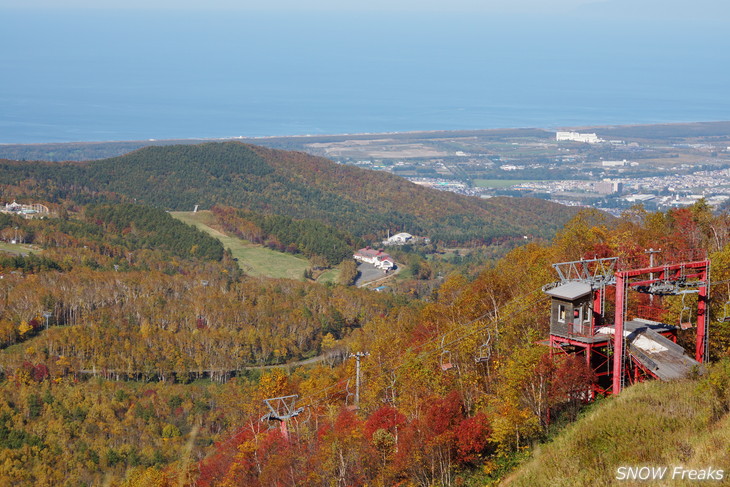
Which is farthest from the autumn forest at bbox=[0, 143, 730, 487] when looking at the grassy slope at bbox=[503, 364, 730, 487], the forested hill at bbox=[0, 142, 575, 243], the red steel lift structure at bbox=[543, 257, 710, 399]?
the forested hill at bbox=[0, 142, 575, 243]

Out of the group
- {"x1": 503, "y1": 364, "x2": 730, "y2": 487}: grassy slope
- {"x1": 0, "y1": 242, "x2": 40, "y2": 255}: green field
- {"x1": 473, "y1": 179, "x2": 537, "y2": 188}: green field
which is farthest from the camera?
{"x1": 473, "y1": 179, "x2": 537, "y2": 188}: green field

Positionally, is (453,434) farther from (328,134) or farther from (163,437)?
(328,134)

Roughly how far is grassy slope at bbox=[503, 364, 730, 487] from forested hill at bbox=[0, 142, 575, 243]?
237 feet

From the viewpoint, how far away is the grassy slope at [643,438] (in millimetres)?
12820

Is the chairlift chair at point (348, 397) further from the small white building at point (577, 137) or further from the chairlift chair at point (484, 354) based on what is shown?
the small white building at point (577, 137)

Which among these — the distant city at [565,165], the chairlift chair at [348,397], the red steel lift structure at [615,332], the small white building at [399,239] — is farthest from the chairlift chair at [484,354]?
the distant city at [565,165]

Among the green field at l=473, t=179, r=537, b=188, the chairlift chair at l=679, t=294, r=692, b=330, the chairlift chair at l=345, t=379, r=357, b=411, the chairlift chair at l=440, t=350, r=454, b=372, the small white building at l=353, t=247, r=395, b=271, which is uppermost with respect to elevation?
the chairlift chair at l=679, t=294, r=692, b=330

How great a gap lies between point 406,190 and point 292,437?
86804 mm

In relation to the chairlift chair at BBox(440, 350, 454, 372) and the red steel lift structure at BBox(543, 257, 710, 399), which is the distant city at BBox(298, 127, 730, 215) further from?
the red steel lift structure at BBox(543, 257, 710, 399)

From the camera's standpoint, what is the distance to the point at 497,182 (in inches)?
5374

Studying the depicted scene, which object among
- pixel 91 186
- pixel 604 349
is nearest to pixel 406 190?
pixel 91 186

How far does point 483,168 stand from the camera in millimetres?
146625

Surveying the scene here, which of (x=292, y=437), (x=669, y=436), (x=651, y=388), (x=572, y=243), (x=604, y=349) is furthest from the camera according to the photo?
(x=572, y=243)

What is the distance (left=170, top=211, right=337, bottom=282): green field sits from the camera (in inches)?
2587
